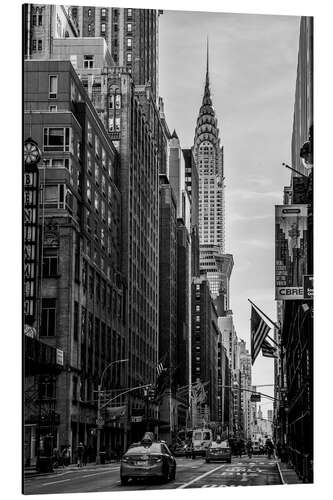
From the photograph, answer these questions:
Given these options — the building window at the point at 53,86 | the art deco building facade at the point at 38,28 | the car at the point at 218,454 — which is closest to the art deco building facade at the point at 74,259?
the building window at the point at 53,86

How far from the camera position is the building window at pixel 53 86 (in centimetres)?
3563

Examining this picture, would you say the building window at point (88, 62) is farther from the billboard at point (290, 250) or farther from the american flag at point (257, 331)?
the billboard at point (290, 250)

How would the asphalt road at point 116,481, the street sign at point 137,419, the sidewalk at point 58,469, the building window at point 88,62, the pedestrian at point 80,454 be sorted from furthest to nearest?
the building window at point 88,62
the street sign at point 137,419
the pedestrian at point 80,454
the sidewalk at point 58,469
the asphalt road at point 116,481

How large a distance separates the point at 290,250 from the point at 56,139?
389 inches

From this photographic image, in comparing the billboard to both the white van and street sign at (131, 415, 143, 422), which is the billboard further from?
the white van

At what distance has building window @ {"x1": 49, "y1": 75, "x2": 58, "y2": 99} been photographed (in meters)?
35.6

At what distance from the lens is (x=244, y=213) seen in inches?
1293

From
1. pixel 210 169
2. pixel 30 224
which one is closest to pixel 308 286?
pixel 30 224

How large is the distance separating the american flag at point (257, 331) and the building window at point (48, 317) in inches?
315

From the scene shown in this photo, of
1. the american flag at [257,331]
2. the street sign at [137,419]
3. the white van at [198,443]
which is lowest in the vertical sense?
the white van at [198,443]

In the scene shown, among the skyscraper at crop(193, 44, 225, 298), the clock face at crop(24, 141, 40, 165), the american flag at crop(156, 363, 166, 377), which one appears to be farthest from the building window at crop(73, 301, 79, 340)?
the clock face at crop(24, 141, 40, 165)

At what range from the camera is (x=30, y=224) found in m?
32.3

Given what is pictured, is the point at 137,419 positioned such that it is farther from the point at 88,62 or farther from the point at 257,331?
the point at 88,62

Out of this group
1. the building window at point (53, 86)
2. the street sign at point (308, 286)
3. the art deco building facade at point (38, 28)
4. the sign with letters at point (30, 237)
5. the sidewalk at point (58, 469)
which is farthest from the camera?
the building window at point (53, 86)
